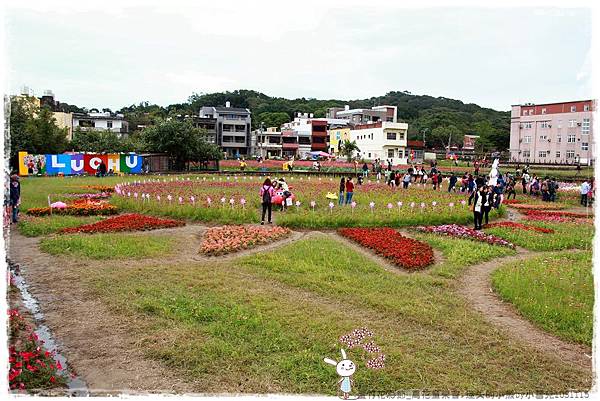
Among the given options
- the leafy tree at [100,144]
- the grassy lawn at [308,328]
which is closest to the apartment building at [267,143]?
the leafy tree at [100,144]

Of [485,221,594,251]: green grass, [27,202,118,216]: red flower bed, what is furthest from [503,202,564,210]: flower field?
[27,202,118,216]: red flower bed

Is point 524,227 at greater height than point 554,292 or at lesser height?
greater

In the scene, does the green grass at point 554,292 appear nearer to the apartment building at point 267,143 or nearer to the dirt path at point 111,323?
the dirt path at point 111,323

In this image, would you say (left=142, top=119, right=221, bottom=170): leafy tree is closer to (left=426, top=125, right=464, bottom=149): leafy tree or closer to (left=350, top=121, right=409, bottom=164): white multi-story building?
(left=350, top=121, right=409, bottom=164): white multi-story building

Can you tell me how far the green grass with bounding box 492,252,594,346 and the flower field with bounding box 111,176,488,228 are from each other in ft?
23.6

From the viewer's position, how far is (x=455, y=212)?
22.7 m

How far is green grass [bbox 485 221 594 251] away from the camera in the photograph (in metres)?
16.9

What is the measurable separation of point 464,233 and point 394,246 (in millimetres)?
4396

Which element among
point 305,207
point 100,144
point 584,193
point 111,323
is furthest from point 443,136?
point 111,323

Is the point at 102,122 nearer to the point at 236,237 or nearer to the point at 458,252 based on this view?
the point at 236,237

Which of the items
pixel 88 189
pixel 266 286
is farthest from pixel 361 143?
pixel 266 286

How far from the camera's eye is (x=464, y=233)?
60.9ft

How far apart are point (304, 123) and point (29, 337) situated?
9078 centimetres

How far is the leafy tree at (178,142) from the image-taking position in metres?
51.3
